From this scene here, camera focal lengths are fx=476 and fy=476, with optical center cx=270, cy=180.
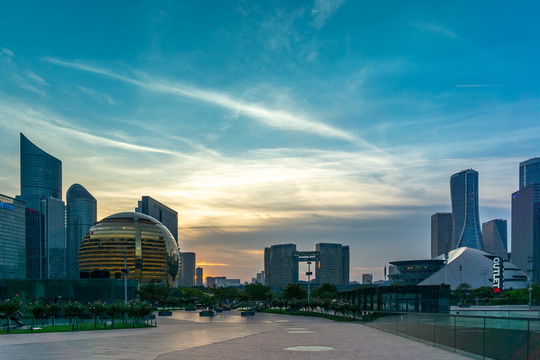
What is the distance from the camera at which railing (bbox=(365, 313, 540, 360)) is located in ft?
56.2

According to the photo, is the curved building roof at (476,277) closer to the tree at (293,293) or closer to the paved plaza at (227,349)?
the tree at (293,293)

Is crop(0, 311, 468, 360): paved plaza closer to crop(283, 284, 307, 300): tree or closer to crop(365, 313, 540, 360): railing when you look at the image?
crop(365, 313, 540, 360): railing

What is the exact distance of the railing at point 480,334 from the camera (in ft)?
56.2

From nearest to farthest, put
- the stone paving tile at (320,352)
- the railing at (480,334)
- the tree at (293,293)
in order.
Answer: the railing at (480,334), the stone paving tile at (320,352), the tree at (293,293)

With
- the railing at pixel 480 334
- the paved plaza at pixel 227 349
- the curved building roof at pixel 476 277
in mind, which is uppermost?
the railing at pixel 480 334

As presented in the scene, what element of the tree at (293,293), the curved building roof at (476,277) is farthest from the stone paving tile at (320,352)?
the curved building roof at (476,277)

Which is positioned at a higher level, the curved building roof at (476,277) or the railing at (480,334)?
the railing at (480,334)

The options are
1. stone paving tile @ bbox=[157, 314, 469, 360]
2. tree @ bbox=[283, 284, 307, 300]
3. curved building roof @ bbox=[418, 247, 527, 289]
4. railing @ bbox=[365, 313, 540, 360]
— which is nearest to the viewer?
railing @ bbox=[365, 313, 540, 360]

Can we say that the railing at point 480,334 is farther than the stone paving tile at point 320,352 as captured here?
No

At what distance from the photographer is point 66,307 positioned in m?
43.3

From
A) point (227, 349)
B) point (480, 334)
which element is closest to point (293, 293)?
point (227, 349)

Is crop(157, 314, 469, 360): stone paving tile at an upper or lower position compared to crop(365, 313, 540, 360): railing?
lower

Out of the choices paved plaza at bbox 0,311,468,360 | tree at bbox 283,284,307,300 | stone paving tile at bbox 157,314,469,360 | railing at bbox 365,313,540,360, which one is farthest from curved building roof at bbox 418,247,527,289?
paved plaza at bbox 0,311,468,360

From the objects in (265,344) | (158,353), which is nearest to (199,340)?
(265,344)
